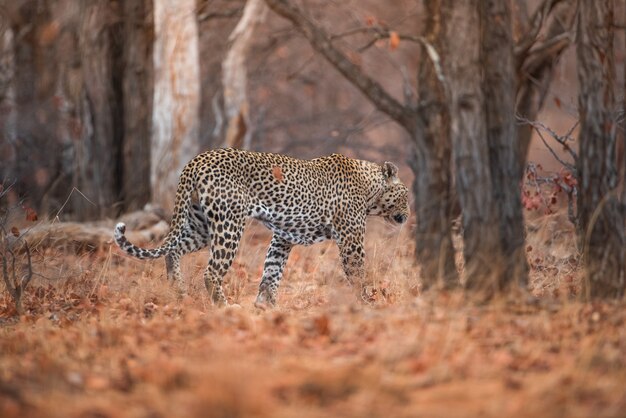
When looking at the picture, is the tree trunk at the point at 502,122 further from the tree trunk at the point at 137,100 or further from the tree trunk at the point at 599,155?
the tree trunk at the point at 137,100

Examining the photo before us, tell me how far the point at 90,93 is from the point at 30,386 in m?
12.4

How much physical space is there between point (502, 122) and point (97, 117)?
1033cm

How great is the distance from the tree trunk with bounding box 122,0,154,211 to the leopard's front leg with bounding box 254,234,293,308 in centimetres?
656

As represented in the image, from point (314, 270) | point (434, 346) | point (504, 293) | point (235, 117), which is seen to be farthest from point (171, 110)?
point (434, 346)

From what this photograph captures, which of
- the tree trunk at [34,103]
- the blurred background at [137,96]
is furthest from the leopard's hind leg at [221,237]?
the tree trunk at [34,103]

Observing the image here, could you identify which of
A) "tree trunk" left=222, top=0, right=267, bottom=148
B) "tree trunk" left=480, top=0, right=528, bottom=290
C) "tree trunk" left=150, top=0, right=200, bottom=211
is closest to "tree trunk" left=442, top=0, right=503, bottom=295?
"tree trunk" left=480, top=0, right=528, bottom=290

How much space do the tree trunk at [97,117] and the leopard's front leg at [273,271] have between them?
6851 mm

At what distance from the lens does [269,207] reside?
10.5 metres

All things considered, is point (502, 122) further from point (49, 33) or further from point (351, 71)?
point (49, 33)

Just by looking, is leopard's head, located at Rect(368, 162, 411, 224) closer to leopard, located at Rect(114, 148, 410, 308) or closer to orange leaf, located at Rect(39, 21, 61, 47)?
leopard, located at Rect(114, 148, 410, 308)

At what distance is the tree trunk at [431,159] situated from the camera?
1067cm

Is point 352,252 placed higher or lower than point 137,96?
lower

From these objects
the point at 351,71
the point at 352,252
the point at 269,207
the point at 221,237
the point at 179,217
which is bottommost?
the point at 352,252

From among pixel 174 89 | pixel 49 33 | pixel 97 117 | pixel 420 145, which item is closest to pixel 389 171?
pixel 420 145
